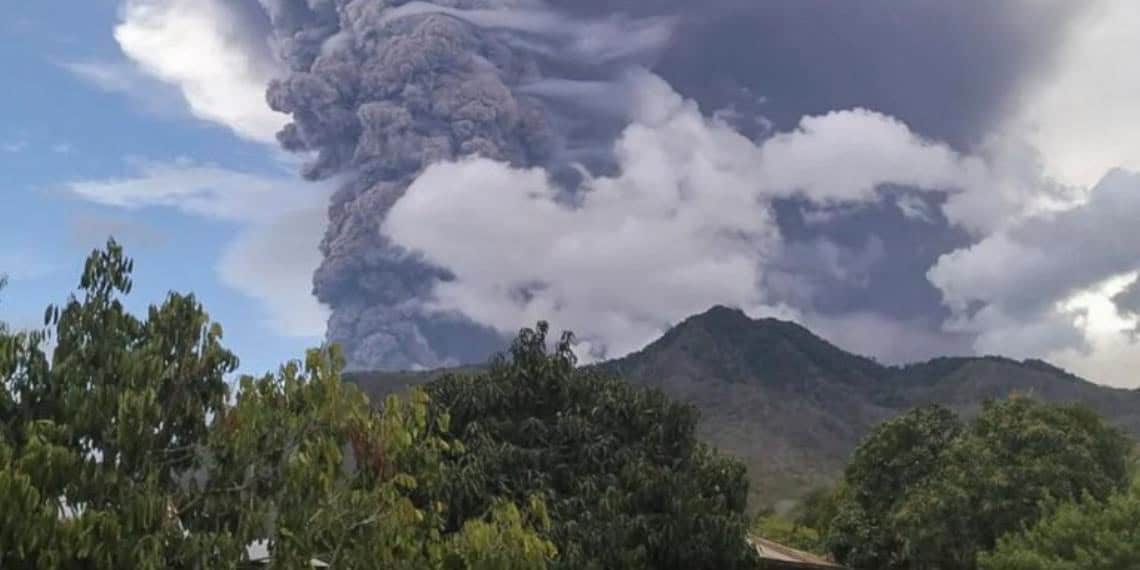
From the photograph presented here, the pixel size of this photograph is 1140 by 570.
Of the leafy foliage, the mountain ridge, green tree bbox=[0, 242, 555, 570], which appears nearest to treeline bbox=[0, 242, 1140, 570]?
green tree bbox=[0, 242, 555, 570]

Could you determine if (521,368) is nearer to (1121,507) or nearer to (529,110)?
(1121,507)

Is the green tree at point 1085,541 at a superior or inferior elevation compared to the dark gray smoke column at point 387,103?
inferior

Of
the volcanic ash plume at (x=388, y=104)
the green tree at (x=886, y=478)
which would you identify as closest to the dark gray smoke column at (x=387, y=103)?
the volcanic ash plume at (x=388, y=104)

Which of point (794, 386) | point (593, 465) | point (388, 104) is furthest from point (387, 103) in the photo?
point (593, 465)

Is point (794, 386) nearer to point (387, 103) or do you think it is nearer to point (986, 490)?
point (387, 103)

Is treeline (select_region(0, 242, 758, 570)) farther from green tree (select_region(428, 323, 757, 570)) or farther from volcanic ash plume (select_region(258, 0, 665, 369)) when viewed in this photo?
volcanic ash plume (select_region(258, 0, 665, 369))

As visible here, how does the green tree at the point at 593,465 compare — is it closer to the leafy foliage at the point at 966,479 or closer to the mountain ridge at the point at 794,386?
the leafy foliage at the point at 966,479
